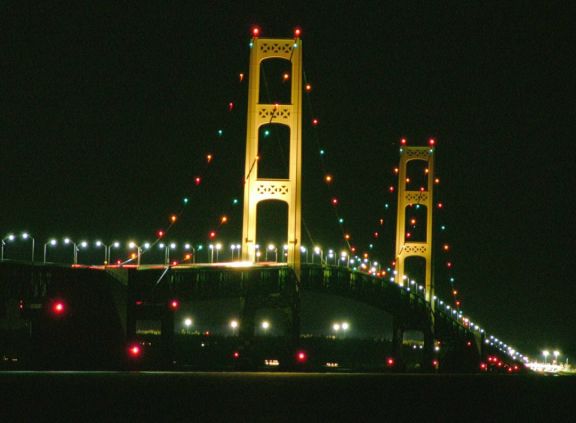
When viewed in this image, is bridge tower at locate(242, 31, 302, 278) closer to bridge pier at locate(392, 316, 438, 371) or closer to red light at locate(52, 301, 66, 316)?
red light at locate(52, 301, 66, 316)

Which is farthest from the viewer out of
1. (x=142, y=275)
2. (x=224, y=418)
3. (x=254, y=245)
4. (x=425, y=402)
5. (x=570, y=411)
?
(x=254, y=245)

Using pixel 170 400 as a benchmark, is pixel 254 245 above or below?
above

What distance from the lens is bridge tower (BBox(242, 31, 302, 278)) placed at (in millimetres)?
45656

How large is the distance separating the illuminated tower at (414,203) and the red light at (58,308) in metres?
36.4

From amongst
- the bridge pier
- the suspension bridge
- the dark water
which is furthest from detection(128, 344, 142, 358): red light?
the bridge pier

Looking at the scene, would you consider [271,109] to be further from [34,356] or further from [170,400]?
[170,400]

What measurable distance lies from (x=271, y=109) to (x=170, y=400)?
32529 mm

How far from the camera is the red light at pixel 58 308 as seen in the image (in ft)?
123

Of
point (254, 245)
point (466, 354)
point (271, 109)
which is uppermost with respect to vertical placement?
point (271, 109)

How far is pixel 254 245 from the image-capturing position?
150ft

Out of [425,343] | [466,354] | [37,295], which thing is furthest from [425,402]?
[466,354]

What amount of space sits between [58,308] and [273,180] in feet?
37.6

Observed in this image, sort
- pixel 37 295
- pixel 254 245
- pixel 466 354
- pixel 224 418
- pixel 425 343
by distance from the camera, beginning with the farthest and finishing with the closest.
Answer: pixel 466 354, pixel 425 343, pixel 254 245, pixel 37 295, pixel 224 418

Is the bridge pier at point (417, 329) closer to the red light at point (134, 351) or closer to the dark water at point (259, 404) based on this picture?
the red light at point (134, 351)
